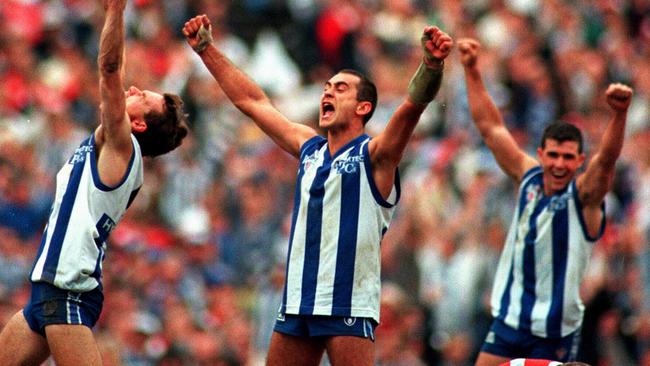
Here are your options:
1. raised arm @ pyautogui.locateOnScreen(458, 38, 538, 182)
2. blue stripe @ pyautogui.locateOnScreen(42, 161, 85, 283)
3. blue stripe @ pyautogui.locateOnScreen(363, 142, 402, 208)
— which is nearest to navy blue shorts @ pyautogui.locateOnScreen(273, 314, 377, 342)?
blue stripe @ pyautogui.locateOnScreen(363, 142, 402, 208)

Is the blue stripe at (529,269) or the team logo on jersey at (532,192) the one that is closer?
the blue stripe at (529,269)

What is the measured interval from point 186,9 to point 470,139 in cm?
555

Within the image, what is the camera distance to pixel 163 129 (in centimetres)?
1039

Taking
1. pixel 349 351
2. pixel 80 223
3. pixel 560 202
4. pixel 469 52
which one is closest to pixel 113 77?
pixel 80 223

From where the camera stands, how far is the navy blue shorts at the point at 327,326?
32.3 ft

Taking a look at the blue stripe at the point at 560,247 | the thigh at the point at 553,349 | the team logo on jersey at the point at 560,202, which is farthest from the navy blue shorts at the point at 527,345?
the team logo on jersey at the point at 560,202

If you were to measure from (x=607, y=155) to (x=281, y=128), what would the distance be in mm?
2516

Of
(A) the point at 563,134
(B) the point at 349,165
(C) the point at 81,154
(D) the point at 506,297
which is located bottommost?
(D) the point at 506,297

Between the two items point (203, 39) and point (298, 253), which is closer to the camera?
point (298, 253)

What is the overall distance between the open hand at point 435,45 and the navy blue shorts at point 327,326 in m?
1.76

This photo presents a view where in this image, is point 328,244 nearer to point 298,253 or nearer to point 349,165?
point 298,253

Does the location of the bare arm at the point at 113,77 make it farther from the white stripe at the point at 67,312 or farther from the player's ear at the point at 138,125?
the white stripe at the point at 67,312

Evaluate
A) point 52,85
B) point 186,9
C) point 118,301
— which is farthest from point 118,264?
point 186,9

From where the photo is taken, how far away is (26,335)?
9781 millimetres
